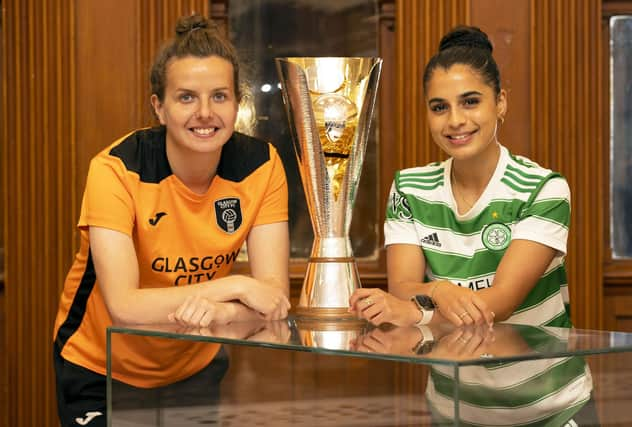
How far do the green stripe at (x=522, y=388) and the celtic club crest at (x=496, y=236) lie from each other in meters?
0.75

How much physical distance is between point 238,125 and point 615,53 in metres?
1.10

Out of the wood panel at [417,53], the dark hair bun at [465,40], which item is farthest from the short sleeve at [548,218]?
the wood panel at [417,53]

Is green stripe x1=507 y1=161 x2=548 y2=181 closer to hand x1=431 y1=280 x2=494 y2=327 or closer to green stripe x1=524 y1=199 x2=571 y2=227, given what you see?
green stripe x1=524 y1=199 x2=571 y2=227

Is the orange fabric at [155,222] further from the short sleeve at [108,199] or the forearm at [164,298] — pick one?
A: the forearm at [164,298]

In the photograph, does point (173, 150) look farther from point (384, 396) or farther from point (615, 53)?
point (615, 53)

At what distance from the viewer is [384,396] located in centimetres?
108

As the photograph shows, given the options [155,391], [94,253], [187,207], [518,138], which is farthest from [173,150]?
[518,138]

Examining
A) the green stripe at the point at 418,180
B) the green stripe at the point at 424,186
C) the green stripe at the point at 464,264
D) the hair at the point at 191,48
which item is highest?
the hair at the point at 191,48

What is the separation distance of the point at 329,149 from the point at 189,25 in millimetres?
451

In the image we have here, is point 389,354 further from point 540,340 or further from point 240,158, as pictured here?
point 240,158

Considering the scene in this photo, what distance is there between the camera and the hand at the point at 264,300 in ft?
5.12

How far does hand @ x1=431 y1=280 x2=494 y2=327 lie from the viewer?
1.46 m

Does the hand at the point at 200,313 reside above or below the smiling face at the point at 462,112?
below

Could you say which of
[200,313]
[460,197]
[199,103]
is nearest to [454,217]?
[460,197]
